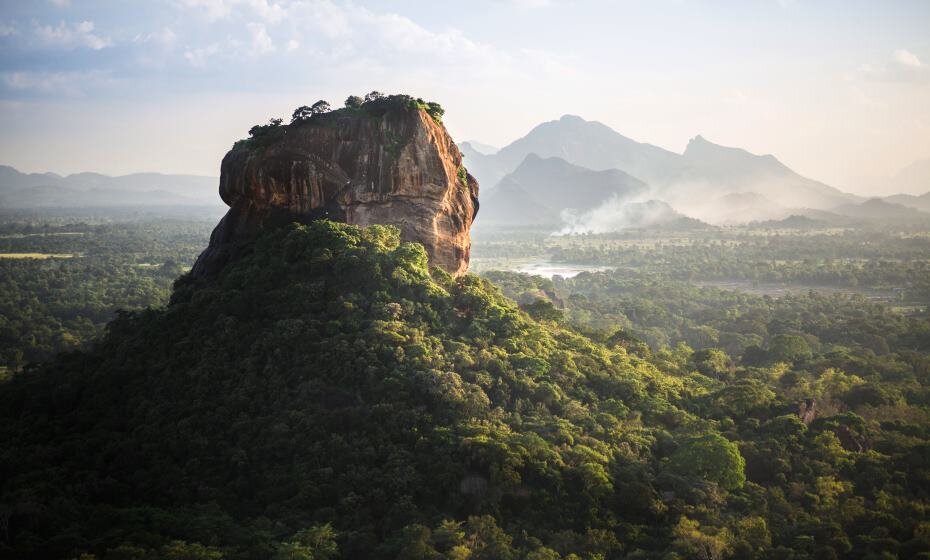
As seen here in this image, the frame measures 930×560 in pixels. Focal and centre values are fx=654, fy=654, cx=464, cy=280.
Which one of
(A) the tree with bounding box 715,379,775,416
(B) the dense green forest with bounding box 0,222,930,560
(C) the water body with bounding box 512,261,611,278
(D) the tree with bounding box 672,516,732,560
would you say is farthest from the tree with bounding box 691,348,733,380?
(C) the water body with bounding box 512,261,611,278

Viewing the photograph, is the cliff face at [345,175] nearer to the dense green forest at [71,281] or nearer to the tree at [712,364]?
the tree at [712,364]

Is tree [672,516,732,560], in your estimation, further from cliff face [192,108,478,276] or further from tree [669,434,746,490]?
cliff face [192,108,478,276]

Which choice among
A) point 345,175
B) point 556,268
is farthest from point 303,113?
point 556,268

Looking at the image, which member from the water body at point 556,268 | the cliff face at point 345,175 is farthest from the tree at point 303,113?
the water body at point 556,268

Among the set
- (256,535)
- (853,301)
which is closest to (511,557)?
(256,535)

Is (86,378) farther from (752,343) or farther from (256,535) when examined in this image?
(752,343)

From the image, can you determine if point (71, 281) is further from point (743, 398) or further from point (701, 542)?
point (701, 542)
